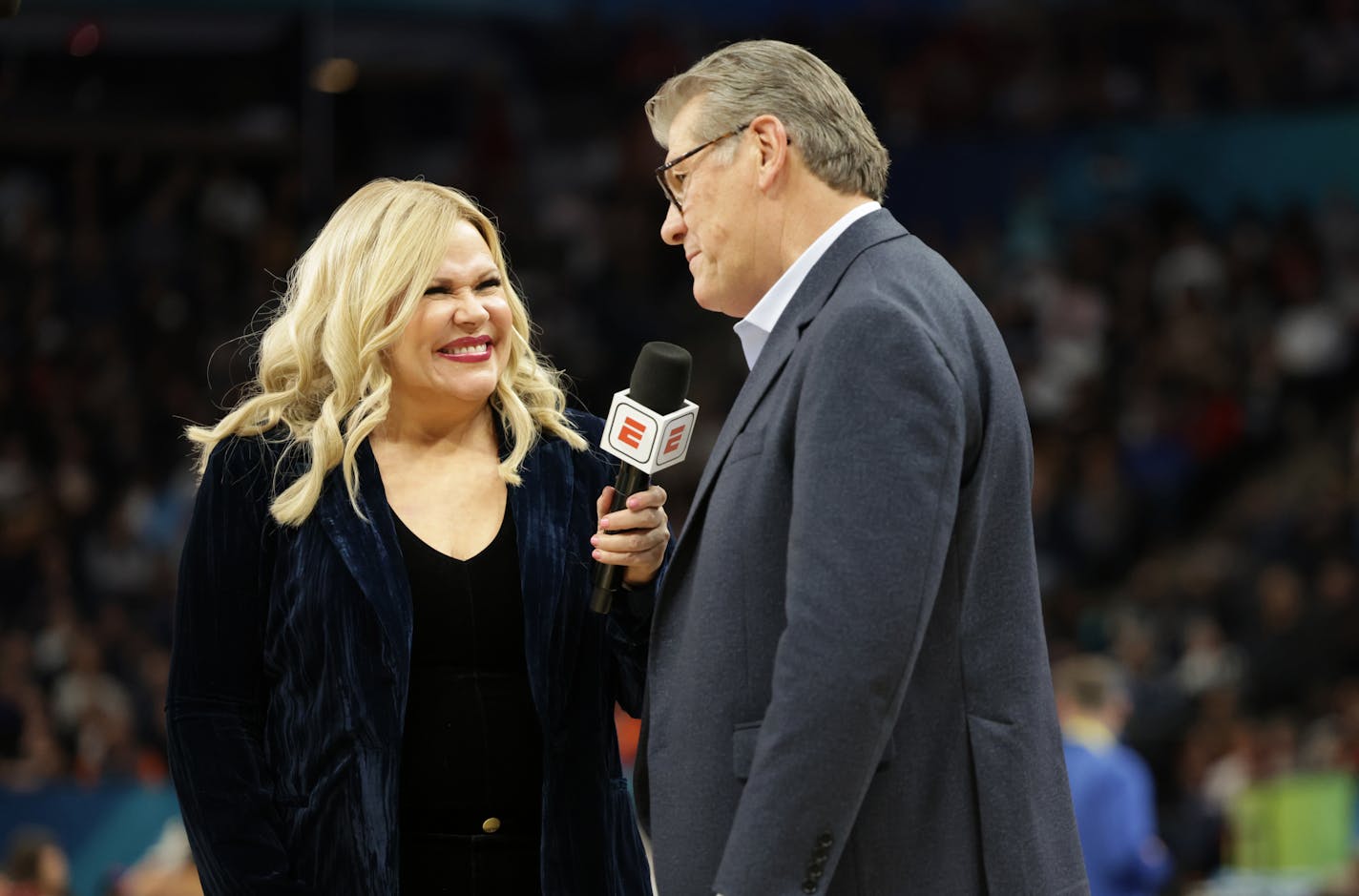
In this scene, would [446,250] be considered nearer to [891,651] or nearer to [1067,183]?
[891,651]

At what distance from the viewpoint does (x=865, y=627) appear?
203cm

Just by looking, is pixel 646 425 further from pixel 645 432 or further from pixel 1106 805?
pixel 1106 805

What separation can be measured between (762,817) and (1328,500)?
25.1 feet

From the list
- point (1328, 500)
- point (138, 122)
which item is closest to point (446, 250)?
point (138, 122)

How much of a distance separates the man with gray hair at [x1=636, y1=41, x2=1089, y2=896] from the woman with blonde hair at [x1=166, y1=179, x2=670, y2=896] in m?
0.34

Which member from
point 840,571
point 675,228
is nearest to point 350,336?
point 675,228

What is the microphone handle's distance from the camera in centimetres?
250

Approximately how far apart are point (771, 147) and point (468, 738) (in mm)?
968

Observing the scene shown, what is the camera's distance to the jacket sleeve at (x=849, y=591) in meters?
2.03

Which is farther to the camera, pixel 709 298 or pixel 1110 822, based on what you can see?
pixel 1110 822

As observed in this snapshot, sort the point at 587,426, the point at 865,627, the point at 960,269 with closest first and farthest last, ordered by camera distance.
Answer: the point at 865,627 → the point at 587,426 → the point at 960,269

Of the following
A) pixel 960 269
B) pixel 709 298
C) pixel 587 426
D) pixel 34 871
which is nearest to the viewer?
pixel 709 298

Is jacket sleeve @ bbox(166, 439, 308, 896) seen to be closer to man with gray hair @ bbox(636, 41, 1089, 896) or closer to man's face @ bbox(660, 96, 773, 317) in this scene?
man with gray hair @ bbox(636, 41, 1089, 896)

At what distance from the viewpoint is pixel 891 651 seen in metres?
2.04
